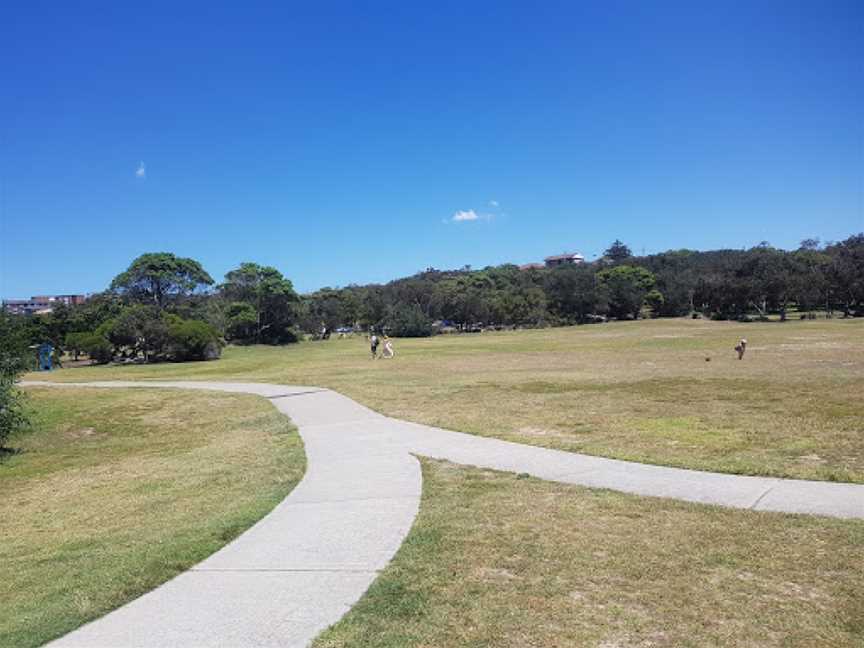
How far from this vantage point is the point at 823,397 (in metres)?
14.5

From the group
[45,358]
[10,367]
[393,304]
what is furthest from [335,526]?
[393,304]

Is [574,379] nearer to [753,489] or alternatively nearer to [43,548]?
[753,489]

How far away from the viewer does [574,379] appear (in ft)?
67.3

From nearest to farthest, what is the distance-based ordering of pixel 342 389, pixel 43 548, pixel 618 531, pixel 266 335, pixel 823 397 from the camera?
pixel 618 531 → pixel 43 548 → pixel 823 397 → pixel 342 389 → pixel 266 335

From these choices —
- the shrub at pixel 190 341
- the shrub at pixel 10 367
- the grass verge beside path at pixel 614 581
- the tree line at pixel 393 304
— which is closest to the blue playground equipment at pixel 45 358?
the tree line at pixel 393 304

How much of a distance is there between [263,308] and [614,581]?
252ft

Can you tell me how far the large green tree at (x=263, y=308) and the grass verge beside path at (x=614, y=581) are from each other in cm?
7258

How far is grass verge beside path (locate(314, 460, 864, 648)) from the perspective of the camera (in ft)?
13.0

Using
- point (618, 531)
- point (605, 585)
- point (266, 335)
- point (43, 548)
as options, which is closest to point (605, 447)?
point (618, 531)

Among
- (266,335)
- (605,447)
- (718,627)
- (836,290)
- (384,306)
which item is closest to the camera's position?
(718,627)

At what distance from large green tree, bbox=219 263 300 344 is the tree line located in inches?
4.8

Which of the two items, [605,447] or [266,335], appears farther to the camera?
[266,335]

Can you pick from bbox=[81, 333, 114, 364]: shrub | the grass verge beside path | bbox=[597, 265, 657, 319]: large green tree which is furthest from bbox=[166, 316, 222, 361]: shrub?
bbox=[597, 265, 657, 319]: large green tree

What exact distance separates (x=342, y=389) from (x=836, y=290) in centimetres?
9111
